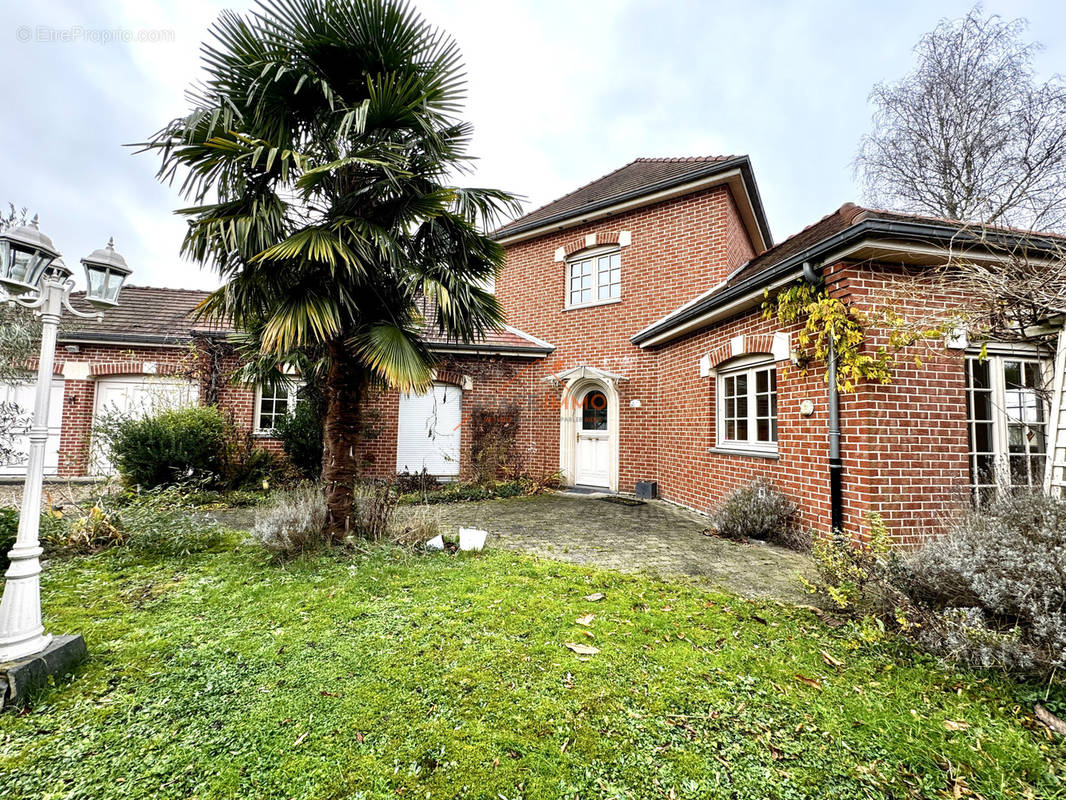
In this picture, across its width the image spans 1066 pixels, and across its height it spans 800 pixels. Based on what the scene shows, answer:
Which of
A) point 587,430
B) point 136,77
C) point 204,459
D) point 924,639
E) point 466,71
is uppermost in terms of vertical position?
point 136,77

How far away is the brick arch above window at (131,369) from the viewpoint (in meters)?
9.11

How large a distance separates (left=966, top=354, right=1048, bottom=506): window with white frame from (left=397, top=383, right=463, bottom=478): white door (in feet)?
27.2

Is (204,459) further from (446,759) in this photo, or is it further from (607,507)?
(446,759)

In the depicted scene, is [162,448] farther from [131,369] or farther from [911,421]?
[911,421]

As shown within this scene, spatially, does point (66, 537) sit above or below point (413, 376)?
below

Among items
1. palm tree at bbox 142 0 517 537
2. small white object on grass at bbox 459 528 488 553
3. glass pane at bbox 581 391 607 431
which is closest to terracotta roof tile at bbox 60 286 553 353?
glass pane at bbox 581 391 607 431

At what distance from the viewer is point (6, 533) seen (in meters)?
4.00

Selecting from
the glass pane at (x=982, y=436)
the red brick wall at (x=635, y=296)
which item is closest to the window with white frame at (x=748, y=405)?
the glass pane at (x=982, y=436)

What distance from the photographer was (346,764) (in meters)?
1.78

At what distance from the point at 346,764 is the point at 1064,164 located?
19414 millimetres

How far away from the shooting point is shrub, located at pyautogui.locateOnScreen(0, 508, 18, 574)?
12.9 feet

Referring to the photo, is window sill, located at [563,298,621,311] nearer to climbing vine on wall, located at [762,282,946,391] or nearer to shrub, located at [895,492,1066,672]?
climbing vine on wall, located at [762,282,946,391]

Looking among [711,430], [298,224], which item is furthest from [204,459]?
[711,430]

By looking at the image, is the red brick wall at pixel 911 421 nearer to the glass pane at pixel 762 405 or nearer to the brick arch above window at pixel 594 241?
the glass pane at pixel 762 405
